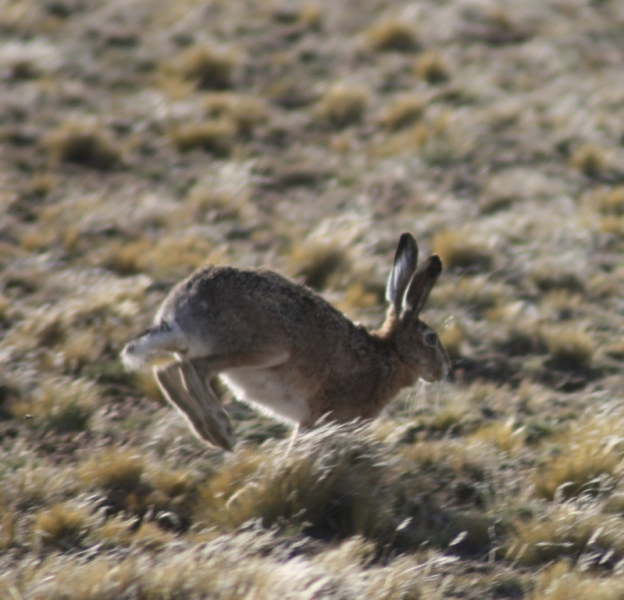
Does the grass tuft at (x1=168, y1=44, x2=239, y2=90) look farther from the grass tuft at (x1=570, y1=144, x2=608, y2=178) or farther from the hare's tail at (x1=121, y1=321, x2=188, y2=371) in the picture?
the hare's tail at (x1=121, y1=321, x2=188, y2=371)

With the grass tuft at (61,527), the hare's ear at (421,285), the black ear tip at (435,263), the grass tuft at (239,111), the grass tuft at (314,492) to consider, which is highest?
the grass tuft at (239,111)

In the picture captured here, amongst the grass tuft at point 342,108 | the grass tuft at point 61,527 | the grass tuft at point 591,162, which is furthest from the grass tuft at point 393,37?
the grass tuft at point 61,527

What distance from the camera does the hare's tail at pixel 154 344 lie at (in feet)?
17.2

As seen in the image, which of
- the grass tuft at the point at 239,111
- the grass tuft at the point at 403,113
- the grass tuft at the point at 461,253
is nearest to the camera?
the grass tuft at the point at 461,253

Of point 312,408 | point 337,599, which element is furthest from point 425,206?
point 337,599

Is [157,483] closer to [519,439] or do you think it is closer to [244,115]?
[519,439]

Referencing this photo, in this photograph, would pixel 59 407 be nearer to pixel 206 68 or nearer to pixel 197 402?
pixel 197 402

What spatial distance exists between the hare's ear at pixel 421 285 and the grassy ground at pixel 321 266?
3.05 ft

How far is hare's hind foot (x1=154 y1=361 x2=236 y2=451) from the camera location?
525cm

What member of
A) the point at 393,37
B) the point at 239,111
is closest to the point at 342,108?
the point at 239,111

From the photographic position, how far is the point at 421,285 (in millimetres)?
6191

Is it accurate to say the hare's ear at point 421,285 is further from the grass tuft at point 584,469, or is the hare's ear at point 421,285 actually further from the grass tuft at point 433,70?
the grass tuft at point 433,70

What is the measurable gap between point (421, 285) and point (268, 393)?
4.59 feet

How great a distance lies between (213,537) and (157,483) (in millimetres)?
739
